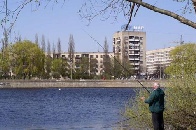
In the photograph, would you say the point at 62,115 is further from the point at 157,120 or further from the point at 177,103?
the point at 157,120

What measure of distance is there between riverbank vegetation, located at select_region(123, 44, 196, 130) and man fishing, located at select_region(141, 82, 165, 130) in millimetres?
1531

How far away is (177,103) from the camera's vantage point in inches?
639

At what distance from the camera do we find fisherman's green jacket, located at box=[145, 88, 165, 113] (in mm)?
14016

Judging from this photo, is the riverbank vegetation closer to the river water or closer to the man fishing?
the man fishing

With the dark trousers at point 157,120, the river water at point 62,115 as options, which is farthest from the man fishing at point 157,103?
the river water at point 62,115

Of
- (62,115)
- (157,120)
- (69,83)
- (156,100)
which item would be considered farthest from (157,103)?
(69,83)

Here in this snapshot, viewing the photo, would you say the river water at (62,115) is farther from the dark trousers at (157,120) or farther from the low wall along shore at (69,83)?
the low wall along shore at (69,83)

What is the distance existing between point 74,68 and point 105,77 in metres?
13.8

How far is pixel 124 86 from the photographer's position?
126 meters

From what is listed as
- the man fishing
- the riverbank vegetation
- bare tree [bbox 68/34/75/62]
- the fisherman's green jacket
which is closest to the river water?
the riverbank vegetation

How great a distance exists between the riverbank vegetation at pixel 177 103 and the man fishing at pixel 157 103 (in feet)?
5.02

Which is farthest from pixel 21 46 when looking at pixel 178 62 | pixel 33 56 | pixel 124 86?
pixel 178 62

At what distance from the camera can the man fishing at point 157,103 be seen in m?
14.0

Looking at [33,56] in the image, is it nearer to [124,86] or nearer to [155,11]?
[124,86]
